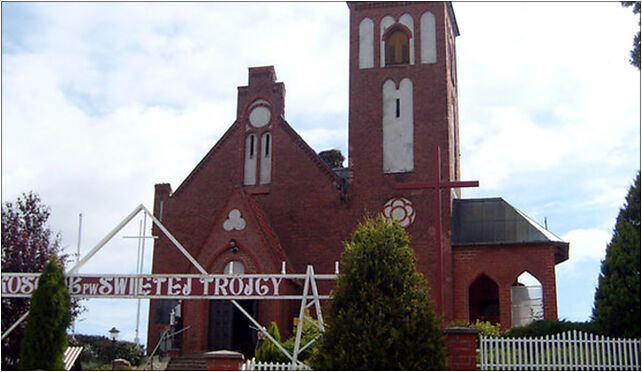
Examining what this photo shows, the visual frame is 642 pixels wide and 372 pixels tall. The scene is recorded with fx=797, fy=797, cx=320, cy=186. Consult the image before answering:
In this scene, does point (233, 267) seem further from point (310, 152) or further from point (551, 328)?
point (551, 328)

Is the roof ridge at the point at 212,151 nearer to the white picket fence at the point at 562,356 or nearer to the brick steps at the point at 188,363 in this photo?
the brick steps at the point at 188,363

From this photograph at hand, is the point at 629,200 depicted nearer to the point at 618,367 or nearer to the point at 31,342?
the point at 618,367

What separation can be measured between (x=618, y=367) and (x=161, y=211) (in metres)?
21.8

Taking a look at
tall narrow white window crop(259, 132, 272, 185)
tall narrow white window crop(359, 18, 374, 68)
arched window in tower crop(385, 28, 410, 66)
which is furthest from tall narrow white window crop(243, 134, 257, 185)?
arched window in tower crop(385, 28, 410, 66)

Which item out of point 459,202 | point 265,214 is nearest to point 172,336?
point 265,214

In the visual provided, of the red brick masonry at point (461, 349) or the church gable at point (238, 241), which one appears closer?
the red brick masonry at point (461, 349)

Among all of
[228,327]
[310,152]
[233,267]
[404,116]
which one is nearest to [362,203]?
[310,152]

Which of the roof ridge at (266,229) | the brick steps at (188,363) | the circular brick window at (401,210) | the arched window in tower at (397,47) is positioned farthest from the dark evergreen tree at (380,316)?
the arched window in tower at (397,47)

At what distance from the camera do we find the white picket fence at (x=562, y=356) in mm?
18312

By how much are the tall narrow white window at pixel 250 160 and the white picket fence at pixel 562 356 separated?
1723 cm

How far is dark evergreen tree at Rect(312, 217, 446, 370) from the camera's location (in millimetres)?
14305

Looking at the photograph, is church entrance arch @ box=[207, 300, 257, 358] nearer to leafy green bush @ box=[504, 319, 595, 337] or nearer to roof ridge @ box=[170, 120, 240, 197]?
roof ridge @ box=[170, 120, 240, 197]

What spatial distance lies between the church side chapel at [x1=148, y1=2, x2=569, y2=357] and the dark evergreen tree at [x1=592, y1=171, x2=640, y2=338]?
8.51 m

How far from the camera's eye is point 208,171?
3497 cm
